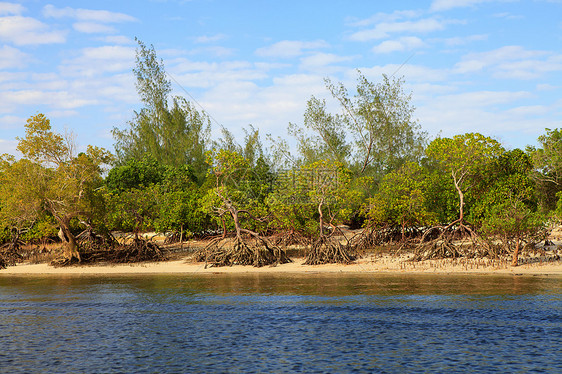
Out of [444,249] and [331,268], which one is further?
[444,249]

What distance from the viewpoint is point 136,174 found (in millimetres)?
49719

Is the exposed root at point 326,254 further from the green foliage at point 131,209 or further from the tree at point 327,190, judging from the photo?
the green foliage at point 131,209

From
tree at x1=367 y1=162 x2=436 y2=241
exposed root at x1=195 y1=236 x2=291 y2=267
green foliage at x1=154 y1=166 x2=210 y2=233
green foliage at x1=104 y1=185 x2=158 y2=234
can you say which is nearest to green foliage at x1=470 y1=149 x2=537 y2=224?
tree at x1=367 y1=162 x2=436 y2=241

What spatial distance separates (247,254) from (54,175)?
1105cm

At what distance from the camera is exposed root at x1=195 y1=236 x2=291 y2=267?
97.1ft

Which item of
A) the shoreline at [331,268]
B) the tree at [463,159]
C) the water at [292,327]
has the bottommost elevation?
the water at [292,327]

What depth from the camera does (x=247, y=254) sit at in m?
29.7

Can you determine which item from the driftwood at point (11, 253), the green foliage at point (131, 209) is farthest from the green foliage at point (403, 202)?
the driftwood at point (11, 253)

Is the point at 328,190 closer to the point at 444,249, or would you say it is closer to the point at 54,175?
the point at 444,249

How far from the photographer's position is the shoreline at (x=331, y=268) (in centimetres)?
2541

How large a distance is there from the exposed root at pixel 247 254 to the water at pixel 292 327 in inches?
210

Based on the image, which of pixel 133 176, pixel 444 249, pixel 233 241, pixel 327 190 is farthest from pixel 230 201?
pixel 133 176

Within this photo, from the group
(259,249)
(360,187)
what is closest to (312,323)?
(259,249)

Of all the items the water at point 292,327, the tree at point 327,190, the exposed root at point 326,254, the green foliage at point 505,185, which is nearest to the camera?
the water at point 292,327
